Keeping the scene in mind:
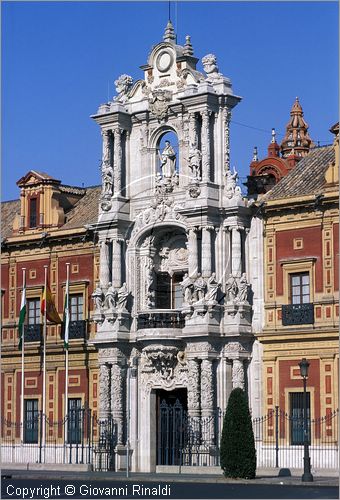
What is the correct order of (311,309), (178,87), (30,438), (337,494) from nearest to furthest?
1. (337,494)
2. (311,309)
3. (178,87)
4. (30,438)

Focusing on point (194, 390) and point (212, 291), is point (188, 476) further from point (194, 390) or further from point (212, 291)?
point (212, 291)

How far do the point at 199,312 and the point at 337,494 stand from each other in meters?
15.1

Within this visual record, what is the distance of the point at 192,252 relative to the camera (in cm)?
5259

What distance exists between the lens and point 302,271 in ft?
167

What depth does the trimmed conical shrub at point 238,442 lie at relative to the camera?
44688 mm

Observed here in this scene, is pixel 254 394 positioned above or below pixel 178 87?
below

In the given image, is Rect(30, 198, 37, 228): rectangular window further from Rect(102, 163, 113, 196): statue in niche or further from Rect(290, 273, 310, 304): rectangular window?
Rect(290, 273, 310, 304): rectangular window

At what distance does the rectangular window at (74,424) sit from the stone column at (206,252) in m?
8.67

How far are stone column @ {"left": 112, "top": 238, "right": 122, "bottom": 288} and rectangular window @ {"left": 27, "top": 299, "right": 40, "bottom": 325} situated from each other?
5979 millimetres

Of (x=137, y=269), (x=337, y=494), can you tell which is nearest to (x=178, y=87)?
(x=137, y=269)

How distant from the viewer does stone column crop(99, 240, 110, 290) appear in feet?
182

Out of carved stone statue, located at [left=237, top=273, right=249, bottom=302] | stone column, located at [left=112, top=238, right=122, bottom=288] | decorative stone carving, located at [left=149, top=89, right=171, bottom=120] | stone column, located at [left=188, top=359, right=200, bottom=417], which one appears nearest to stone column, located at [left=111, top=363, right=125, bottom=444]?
stone column, located at [left=112, top=238, right=122, bottom=288]

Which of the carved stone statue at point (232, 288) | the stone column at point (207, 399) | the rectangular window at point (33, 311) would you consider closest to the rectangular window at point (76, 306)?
the rectangular window at point (33, 311)

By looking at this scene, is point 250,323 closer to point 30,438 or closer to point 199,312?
point 199,312
